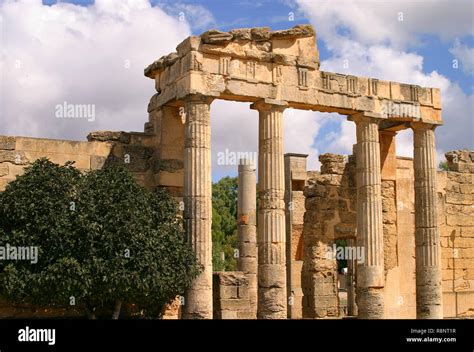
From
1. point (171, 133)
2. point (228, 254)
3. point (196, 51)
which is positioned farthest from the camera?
point (228, 254)

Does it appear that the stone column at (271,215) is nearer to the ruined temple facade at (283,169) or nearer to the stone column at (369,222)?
the ruined temple facade at (283,169)

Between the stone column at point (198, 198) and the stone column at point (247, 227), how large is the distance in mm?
5109

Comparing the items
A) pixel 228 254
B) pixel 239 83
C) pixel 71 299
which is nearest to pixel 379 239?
pixel 239 83

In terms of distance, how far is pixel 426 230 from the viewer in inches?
859

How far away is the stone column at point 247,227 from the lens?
23438 millimetres

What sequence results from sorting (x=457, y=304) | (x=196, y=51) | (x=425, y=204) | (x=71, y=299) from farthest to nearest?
(x=457, y=304) → (x=425, y=204) → (x=196, y=51) → (x=71, y=299)

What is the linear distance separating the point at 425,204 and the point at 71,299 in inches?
430

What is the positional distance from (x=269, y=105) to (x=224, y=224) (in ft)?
111

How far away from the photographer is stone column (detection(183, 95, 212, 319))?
57.9 ft

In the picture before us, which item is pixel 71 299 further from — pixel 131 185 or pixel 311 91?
pixel 311 91

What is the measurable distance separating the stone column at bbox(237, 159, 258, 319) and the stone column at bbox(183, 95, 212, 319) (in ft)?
16.8

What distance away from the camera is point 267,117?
19.3 meters

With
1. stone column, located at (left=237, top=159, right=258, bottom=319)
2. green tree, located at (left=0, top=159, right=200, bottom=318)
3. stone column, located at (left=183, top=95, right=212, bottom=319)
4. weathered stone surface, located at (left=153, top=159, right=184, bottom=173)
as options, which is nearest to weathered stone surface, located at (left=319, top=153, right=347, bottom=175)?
stone column, located at (left=237, top=159, right=258, bottom=319)

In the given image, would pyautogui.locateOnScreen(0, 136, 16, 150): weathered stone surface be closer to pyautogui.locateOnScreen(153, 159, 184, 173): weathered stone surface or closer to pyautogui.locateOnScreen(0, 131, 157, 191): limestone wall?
pyautogui.locateOnScreen(0, 131, 157, 191): limestone wall
